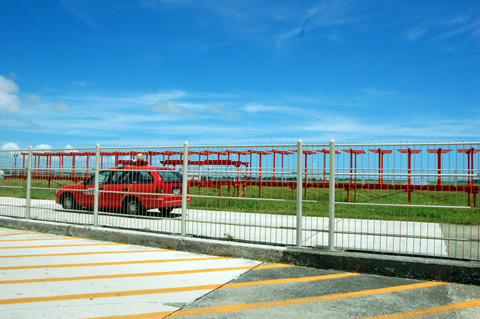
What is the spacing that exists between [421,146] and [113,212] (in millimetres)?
6572

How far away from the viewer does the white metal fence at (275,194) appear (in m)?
6.26

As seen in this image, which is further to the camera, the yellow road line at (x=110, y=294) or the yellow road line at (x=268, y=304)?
the yellow road line at (x=110, y=294)

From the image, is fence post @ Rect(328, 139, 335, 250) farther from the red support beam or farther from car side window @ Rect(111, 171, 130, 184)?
car side window @ Rect(111, 171, 130, 184)

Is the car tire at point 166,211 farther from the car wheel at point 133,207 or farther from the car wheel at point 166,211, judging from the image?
the car wheel at point 133,207


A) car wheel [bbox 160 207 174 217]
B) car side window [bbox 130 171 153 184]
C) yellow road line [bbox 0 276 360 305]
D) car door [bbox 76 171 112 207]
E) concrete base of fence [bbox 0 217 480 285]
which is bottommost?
yellow road line [bbox 0 276 360 305]

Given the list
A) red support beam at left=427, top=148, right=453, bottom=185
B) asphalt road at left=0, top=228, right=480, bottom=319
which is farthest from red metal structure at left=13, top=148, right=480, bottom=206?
asphalt road at left=0, top=228, right=480, bottom=319

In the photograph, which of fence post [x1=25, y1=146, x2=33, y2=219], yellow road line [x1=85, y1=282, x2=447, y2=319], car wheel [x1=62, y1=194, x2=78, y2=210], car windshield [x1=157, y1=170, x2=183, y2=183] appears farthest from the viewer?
fence post [x1=25, y1=146, x2=33, y2=219]

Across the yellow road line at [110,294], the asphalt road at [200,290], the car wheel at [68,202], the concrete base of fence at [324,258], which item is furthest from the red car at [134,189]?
the yellow road line at [110,294]

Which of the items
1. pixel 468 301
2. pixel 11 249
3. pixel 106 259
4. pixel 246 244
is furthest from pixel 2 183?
pixel 468 301

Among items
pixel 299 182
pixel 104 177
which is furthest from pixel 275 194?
pixel 104 177

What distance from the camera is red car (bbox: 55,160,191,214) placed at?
27.5 feet

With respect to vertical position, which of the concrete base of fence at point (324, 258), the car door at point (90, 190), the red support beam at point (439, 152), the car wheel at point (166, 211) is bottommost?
the concrete base of fence at point (324, 258)

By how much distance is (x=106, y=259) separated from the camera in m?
7.12

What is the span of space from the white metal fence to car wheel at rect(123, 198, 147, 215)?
0.08ft
